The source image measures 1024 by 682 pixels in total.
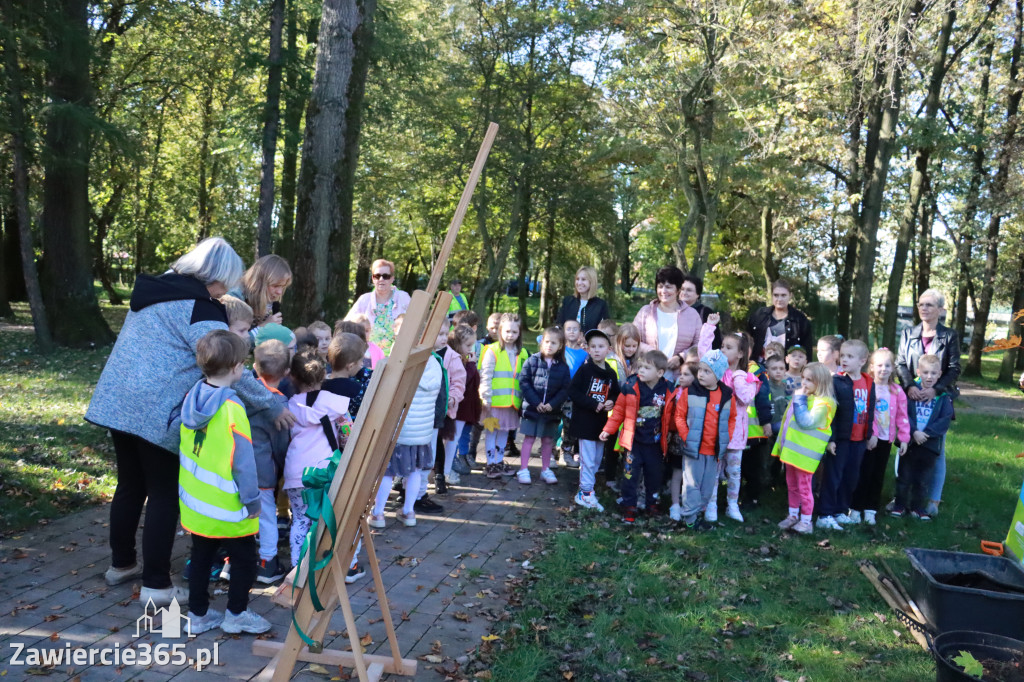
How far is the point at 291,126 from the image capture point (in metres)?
17.1

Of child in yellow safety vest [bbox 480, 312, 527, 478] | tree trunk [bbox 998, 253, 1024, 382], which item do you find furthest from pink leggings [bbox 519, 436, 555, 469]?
tree trunk [bbox 998, 253, 1024, 382]

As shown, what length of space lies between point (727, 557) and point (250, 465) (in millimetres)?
3970

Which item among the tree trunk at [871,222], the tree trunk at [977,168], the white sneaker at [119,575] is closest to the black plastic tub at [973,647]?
the white sneaker at [119,575]

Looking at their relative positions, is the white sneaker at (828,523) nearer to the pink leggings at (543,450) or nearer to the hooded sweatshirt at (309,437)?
the pink leggings at (543,450)

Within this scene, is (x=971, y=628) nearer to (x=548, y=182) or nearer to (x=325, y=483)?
(x=325, y=483)

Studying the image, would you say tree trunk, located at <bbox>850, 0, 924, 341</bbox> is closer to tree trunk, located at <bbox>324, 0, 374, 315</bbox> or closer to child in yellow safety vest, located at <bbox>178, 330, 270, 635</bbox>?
tree trunk, located at <bbox>324, 0, 374, 315</bbox>

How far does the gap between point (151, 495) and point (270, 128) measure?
10.6 metres

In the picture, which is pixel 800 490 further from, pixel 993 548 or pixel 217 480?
pixel 217 480

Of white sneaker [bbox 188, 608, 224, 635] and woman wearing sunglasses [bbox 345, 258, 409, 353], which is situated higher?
woman wearing sunglasses [bbox 345, 258, 409, 353]

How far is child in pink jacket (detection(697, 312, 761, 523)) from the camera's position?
7121mm

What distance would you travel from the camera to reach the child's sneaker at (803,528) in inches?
268

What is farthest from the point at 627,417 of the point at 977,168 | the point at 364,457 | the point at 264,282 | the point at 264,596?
the point at 977,168

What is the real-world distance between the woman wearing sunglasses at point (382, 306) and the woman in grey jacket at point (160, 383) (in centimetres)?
308

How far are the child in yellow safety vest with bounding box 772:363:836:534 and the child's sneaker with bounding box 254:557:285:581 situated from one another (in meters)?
4.54
